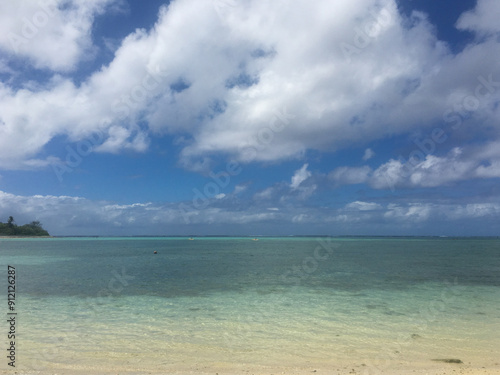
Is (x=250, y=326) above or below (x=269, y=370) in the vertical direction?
below

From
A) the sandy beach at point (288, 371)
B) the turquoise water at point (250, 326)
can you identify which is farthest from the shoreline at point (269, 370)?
the turquoise water at point (250, 326)

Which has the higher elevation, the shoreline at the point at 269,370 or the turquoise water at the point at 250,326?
the shoreline at the point at 269,370

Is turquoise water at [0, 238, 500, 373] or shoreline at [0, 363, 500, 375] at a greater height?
shoreline at [0, 363, 500, 375]

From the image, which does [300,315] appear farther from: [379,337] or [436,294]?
[436,294]

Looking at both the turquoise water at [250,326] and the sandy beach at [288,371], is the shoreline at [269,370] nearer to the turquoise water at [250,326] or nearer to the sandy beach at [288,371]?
the sandy beach at [288,371]

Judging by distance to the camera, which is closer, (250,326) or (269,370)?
(269,370)

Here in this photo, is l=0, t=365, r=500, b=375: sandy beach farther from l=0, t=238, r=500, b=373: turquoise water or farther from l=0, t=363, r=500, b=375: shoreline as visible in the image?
l=0, t=238, r=500, b=373: turquoise water

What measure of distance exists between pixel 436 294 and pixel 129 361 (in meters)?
21.9

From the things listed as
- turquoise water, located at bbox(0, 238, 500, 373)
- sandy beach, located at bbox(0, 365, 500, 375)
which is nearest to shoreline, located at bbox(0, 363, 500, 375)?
sandy beach, located at bbox(0, 365, 500, 375)

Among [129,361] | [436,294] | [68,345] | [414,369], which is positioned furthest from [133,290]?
[436,294]

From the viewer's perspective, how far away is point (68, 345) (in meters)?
13.1

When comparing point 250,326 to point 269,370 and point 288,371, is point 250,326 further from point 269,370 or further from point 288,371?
point 288,371

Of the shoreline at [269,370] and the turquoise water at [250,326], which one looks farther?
the turquoise water at [250,326]

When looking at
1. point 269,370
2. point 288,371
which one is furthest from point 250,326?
point 288,371
